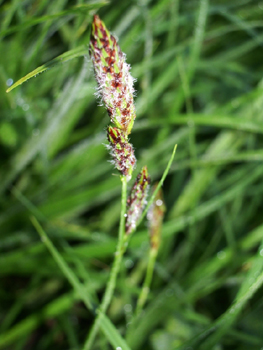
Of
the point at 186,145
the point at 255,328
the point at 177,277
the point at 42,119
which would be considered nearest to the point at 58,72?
the point at 42,119

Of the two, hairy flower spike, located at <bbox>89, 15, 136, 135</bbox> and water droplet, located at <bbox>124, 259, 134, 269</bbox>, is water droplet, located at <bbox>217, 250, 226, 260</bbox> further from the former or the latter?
hairy flower spike, located at <bbox>89, 15, 136, 135</bbox>

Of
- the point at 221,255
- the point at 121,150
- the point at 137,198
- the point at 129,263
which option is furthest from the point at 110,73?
the point at 129,263

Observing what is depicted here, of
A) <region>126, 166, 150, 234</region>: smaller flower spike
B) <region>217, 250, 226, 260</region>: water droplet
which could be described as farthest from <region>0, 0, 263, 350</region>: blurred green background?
<region>126, 166, 150, 234</region>: smaller flower spike

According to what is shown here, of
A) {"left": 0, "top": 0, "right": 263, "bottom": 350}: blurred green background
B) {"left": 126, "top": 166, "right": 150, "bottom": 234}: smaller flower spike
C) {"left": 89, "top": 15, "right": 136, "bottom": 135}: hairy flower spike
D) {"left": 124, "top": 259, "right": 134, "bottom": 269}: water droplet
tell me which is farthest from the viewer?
{"left": 124, "top": 259, "right": 134, "bottom": 269}: water droplet

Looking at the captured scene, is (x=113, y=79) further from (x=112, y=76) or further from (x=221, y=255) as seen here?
(x=221, y=255)

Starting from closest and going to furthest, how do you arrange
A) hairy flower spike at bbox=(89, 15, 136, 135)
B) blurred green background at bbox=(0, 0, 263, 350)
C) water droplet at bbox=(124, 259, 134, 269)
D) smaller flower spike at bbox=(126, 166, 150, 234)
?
hairy flower spike at bbox=(89, 15, 136, 135) < smaller flower spike at bbox=(126, 166, 150, 234) < blurred green background at bbox=(0, 0, 263, 350) < water droplet at bbox=(124, 259, 134, 269)

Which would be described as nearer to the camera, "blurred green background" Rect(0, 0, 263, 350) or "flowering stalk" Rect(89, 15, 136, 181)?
"flowering stalk" Rect(89, 15, 136, 181)

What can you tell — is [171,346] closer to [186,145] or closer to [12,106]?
[186,145]
